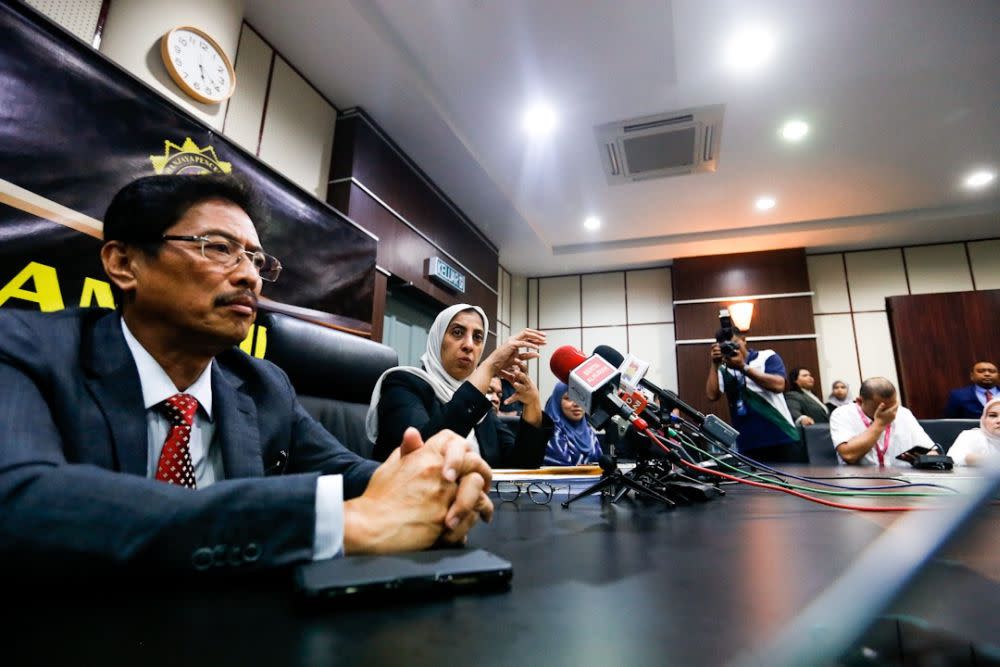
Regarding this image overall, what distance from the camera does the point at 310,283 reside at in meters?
2.51

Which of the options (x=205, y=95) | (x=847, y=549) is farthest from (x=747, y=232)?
(x=847, y=549)

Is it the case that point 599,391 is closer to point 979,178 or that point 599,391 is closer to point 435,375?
point 435,375

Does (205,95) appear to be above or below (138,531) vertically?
above

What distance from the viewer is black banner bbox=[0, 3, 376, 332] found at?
4.25 feet

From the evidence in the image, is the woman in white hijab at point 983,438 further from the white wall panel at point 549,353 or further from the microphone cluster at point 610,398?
the white wall panel at point 549,353

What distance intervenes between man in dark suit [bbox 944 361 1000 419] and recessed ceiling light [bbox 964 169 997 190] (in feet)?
5.42

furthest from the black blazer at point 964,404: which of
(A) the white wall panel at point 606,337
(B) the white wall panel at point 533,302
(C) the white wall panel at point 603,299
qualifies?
(B) the white wall panel at point 533,302

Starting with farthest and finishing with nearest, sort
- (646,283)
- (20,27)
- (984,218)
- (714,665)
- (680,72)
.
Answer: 1. (646,283)
2. (984,218)
3. (680,72)
4. (20,27)
5. (714,665)

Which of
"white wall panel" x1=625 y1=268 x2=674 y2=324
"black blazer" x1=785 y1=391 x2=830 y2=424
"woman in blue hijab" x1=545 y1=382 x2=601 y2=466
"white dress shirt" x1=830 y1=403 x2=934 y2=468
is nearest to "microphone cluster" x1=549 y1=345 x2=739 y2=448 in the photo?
"woman in blue hijab" x1=545 y1=382 x2=601 y2=466

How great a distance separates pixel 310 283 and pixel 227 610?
92.2 inches

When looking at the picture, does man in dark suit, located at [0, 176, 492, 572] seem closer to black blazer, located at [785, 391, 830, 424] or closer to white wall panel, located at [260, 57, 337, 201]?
white wall panel, located at [260, 57, 337, 201]

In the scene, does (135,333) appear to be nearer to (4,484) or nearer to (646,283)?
(4,484)

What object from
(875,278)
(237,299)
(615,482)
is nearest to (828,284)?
(875,278)

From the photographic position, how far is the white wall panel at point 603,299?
6402 millimetres
